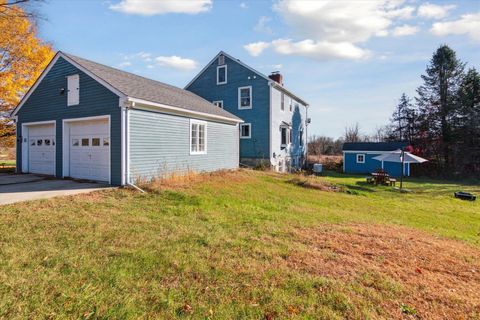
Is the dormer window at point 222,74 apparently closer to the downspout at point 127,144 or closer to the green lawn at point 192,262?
the downspout at point 127,144

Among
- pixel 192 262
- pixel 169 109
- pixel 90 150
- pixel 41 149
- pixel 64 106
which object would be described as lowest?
pixel 192 262

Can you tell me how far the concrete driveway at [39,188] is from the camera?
27.2 feet

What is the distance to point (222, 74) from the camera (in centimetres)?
2333

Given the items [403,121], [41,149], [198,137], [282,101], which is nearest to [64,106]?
[41,149]

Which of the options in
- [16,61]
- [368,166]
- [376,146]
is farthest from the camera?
[368,166]

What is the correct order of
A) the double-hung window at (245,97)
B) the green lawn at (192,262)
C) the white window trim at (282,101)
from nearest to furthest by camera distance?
the green lawn at (192,262) < the double-hung window at (245,97) < the white window trim at (282,101)

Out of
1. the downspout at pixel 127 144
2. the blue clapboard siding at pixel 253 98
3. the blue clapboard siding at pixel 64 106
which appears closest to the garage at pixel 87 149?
the blue clapboard siding at pixel 64 106

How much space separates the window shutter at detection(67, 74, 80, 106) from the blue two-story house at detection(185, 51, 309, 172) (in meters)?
12.7

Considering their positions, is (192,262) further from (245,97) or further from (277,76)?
(277,76)

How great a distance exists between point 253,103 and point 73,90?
1301 centimetres

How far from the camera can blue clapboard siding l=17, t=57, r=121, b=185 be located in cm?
1059

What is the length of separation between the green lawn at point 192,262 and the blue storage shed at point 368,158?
20549mm

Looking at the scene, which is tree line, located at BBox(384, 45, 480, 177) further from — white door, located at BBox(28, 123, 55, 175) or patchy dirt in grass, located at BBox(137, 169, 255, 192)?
white door, located at BBox(28, 123, 55, 175)

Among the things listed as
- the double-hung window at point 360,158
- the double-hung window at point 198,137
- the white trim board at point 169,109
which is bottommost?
the double-hung window at point 360,158
